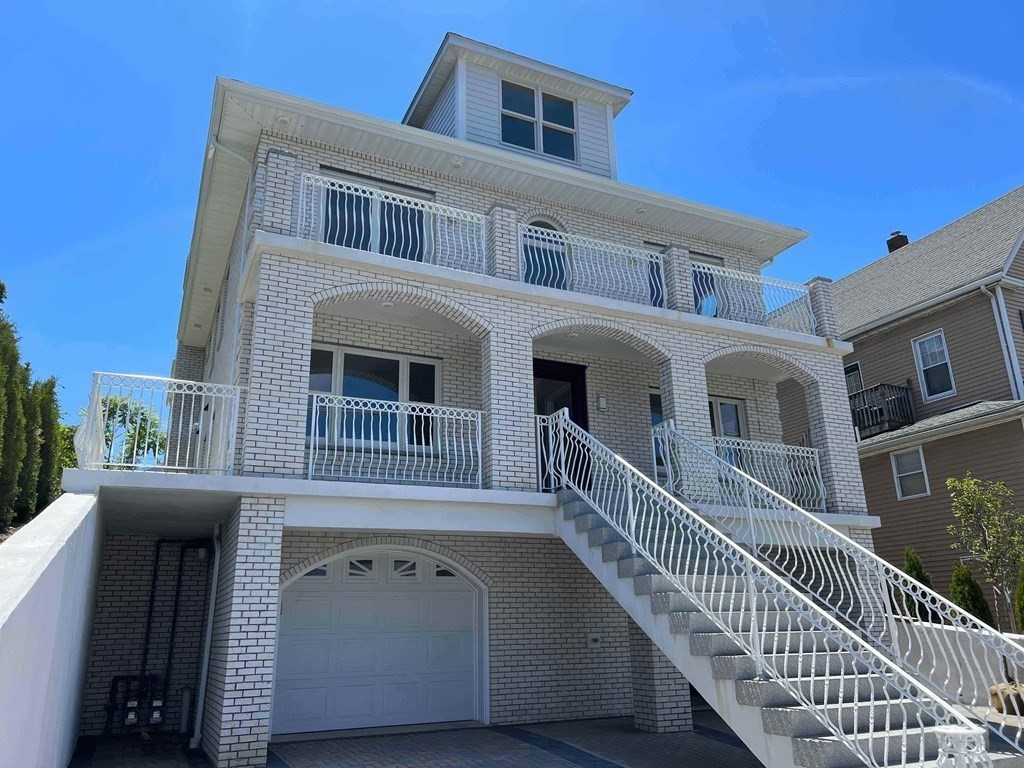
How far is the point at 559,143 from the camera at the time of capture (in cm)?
1454

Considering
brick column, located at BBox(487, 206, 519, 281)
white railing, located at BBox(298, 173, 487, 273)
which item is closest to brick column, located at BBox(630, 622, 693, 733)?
brick column, located at BBox(487, 206, 519, 281)

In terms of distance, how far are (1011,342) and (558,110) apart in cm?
1096

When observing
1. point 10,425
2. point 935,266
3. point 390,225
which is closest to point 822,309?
point 390,225

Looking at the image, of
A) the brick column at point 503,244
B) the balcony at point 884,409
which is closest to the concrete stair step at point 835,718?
the brick column at point 503,244

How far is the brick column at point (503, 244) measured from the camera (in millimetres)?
10570

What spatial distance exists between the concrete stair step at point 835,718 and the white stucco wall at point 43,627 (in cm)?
491

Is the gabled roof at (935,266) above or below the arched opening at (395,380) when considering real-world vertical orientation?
above

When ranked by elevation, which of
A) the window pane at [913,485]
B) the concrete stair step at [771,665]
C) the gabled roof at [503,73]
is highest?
the gabled roof at [503,73]

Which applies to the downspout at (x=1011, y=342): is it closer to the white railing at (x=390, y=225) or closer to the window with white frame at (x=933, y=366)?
the window with white frame at (x=933, y=366)

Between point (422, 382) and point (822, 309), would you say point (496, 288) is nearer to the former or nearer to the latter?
point (422, 382)

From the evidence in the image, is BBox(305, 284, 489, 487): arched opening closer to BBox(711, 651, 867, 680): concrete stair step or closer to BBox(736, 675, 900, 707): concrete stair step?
BBox(711, 651, 867, 680): concrete stair step

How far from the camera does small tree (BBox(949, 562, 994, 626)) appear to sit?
12930 mm

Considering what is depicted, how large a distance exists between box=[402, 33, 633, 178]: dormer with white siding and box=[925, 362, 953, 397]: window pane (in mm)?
9380

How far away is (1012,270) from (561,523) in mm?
13715
